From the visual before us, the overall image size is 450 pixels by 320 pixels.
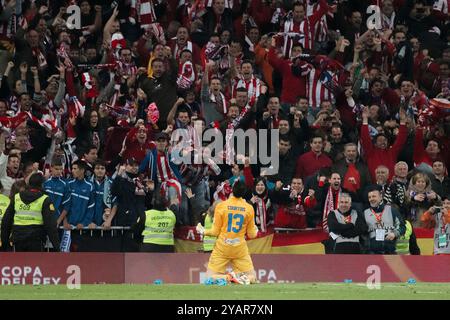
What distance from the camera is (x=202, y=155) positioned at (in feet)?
78.7

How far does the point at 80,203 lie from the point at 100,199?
397 millimetres

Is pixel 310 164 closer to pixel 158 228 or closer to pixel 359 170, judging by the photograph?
pixel 359 170

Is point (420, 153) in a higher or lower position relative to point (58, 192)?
higher

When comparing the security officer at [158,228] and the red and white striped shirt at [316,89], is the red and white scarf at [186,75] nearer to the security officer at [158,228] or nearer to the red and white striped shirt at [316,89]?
the red and white striped shirt at [316,89]

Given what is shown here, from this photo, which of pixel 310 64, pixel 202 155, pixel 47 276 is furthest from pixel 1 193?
pixel 310 64

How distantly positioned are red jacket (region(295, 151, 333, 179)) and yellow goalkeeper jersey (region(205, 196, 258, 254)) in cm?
420

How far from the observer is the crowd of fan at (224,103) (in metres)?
23.6

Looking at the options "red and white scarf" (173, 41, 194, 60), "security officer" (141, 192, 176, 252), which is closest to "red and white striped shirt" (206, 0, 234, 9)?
"red and white scarf" (173, 41, 194, 60)

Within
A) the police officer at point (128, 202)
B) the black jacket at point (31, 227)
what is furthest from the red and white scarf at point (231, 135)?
the black jacket at point (31, 227)

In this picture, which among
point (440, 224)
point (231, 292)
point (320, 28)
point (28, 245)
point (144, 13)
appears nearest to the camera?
point (231, 292)

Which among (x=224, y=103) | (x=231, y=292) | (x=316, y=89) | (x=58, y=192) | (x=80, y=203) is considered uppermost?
(x=316, y=89)

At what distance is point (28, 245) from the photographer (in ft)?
71.9

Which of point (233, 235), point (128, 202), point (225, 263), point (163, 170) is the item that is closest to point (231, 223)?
point (233, 235)

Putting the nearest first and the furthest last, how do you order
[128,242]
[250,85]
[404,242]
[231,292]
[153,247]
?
[231,292], [153,247], [404,242], [128,242], [250,85]
